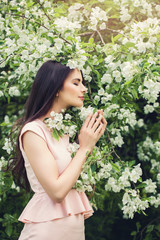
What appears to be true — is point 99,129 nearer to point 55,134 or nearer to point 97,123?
point 97,123

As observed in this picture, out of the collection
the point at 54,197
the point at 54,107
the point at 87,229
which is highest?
the point at 54,107

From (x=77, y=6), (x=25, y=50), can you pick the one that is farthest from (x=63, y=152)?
(x=77, y=6)

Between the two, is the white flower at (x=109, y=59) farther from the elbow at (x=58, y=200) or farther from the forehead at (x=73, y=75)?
the elbow at (x=58, y=200)

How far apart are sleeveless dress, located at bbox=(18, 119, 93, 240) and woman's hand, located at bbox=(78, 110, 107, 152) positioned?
129 mm

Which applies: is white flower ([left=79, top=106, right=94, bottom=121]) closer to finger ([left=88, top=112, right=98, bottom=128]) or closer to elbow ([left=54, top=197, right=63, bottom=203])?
finger ([left=88, top=112, right=98, bottom=128])

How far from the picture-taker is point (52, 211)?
1956 millimetres

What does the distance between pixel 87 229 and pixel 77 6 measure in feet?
9.01

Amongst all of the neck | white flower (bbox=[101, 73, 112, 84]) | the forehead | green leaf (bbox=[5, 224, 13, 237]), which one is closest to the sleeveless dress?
the neck

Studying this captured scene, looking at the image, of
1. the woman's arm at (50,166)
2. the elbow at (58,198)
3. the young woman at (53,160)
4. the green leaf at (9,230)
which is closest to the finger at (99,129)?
the young woman at (53,160)

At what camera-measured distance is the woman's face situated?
7.14 ft

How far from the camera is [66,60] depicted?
7.28 ft

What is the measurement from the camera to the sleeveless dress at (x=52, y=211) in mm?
1944

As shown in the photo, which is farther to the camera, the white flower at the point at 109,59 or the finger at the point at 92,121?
the white flower at the point at 109,59

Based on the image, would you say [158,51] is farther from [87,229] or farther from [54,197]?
[87,229]
